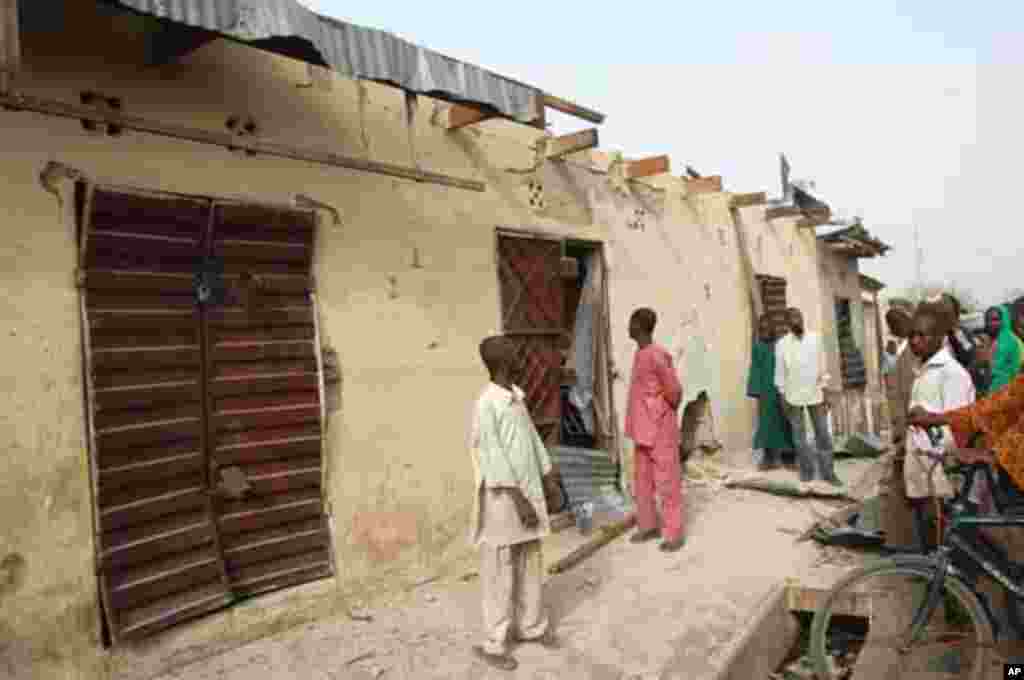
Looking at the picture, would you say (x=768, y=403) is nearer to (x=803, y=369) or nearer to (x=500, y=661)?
(x=803, y=369)

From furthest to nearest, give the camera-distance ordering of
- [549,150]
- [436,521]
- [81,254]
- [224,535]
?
[549,150]
[436,521]
[224,535]
[81,254]

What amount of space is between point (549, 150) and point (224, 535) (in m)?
4.13

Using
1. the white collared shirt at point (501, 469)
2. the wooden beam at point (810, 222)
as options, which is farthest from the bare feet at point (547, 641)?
the wooden beam at point (810, 222)

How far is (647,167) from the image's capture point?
7730 mm

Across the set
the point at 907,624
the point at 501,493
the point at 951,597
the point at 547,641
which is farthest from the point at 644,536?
the point at 951,597

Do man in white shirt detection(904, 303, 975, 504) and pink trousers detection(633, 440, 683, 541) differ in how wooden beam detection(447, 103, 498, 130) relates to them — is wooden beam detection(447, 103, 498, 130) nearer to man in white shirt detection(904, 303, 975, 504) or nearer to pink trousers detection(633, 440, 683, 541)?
pink trousers detection(633, 440, 683, 541)

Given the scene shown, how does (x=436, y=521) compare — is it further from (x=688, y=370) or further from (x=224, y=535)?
(x=688, y=370)

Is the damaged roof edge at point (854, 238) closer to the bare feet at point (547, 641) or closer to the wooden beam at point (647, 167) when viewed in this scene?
the wooden beam at point (647, 167)

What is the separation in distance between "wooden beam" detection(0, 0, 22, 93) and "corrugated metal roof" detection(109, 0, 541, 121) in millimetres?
527

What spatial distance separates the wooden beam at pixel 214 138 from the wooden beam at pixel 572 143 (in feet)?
4.19

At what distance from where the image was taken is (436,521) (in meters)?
5.14

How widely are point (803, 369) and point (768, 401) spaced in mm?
839

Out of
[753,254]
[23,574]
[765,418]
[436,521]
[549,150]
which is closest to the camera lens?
[23,574]

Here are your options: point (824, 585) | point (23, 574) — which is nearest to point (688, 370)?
point (824, 585)
